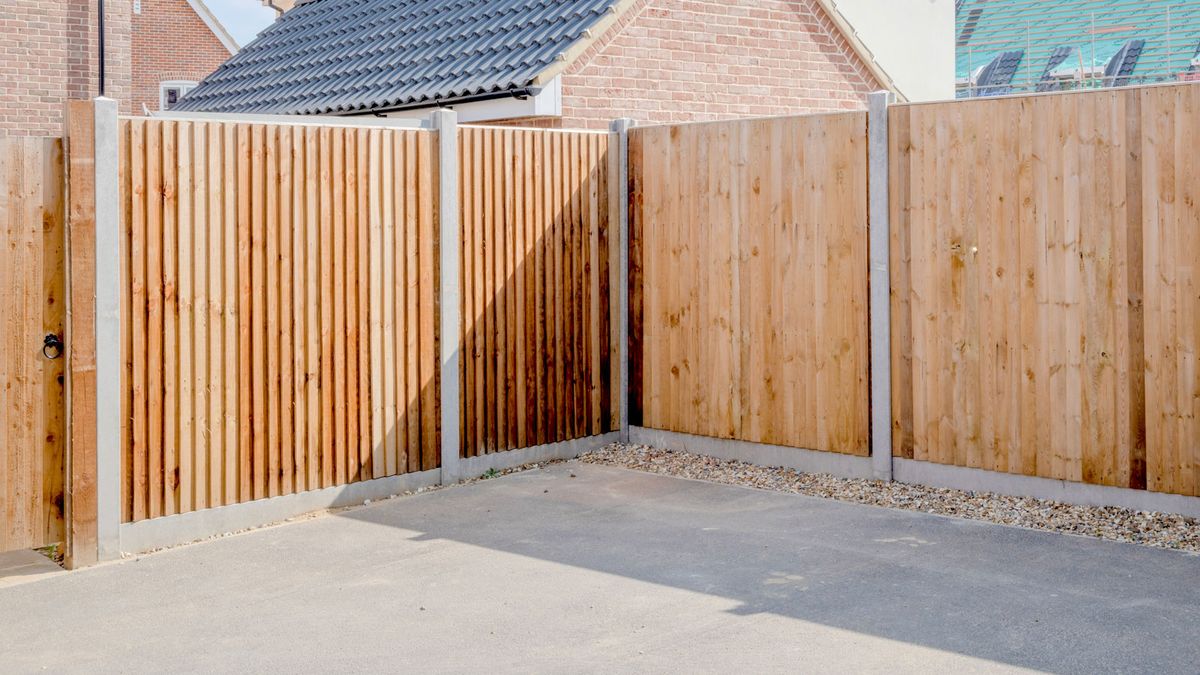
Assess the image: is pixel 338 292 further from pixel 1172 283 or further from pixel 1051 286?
pixel 1172 283

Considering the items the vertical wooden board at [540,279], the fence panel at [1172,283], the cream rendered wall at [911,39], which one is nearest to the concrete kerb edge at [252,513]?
the vertical wooden board at [540,279]

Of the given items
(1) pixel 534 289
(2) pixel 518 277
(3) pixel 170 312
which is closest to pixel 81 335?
(3) pixel 170 312

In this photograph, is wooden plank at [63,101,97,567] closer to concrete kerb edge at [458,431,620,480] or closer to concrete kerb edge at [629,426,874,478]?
concrete kerb edge at [458,431,620,480]

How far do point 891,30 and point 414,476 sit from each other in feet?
56.6

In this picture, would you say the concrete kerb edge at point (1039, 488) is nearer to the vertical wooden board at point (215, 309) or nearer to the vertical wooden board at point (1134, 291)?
the vertical wooden board at point (1134, 291)

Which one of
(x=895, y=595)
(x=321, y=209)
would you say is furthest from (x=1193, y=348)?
(x=321, y=209)

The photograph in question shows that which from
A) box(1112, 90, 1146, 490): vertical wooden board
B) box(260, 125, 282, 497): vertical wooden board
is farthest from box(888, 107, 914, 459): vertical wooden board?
box(260, 125, 282, 497): vertical wooden board

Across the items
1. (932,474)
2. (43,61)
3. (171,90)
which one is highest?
(171,90)

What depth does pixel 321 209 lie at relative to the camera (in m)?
7.82

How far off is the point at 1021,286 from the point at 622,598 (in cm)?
323

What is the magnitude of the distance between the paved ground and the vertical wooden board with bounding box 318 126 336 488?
505mm

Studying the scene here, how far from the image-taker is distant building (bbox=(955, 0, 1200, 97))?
26109mm

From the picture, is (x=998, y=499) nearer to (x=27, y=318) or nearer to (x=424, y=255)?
(x=424, y=255)

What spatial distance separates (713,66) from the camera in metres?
12.5
